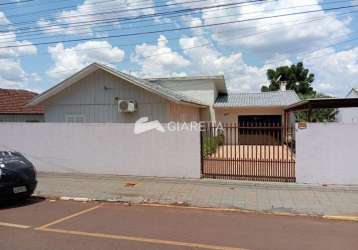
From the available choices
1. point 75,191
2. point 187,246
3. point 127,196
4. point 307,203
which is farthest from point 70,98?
point 187,246

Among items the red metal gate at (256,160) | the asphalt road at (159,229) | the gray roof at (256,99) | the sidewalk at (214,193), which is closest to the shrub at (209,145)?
the red metal gate at (256,160)

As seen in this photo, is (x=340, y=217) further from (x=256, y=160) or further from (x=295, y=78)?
(x=295, y=78)

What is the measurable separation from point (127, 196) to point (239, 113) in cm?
1949

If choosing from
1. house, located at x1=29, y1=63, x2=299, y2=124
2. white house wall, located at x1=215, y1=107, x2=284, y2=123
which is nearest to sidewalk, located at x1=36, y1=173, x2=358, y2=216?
house, located at x1=29, y1=63, x2=299, y2=124

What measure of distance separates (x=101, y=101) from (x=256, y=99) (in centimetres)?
1463

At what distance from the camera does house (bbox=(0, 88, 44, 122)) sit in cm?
2691

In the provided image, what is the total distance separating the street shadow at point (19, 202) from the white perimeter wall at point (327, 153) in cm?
704

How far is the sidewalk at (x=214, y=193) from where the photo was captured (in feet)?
29.9

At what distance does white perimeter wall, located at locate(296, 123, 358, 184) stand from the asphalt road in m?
3.27

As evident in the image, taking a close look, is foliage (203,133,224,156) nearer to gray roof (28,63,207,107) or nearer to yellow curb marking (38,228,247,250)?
gray roof (28,63,207,107)

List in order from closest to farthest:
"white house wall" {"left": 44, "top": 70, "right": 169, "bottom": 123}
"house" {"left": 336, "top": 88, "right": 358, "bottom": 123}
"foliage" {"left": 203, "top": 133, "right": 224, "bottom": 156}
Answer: "foliage" {"left": 203, "top": 133, "right": 224, "bottom": 156}, "white house wall" {"left": 44, "top": 70, "right": 169, "bottom": 123}, "house" {"left": 336, "top": 88, "right": 358, "bottom": 123}

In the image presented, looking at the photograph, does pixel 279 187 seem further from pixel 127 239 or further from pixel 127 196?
pixel 127 239

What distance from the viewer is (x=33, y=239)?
6254 mm

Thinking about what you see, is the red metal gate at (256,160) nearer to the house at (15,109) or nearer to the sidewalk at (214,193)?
the sidewalk at (214,193)
